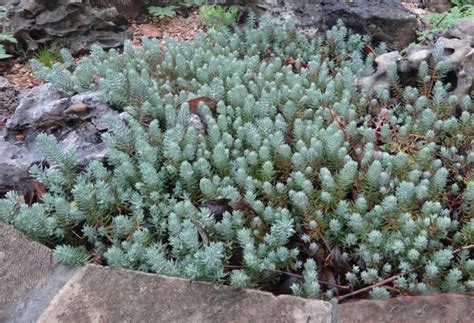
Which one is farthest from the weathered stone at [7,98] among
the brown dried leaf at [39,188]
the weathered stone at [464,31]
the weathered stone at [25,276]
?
the weathered stone at [464,31]

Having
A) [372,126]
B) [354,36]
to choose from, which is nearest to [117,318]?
[372,126]

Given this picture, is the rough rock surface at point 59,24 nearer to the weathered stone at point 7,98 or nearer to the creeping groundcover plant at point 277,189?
the weathered stone at point 7,98

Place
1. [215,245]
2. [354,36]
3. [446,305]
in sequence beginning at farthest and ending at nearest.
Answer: [354,36] < [215,245] < [446,305]

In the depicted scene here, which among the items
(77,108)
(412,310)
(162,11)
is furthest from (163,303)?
(162,11)

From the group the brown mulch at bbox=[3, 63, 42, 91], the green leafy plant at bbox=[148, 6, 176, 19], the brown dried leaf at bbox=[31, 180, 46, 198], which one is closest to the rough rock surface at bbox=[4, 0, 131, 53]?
the brown mulch at bbox=[3, 63, 42, 91]

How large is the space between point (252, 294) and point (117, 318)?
20.0 inches

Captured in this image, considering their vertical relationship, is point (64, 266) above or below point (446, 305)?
below

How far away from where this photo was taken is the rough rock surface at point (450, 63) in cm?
312

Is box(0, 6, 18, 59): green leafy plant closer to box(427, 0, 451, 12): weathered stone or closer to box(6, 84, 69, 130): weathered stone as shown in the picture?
box(6, 84, 69, 130): weathered stone

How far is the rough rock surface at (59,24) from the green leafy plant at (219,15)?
82cm

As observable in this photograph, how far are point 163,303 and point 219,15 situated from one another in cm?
311

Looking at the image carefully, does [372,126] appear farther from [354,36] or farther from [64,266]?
[64,266]

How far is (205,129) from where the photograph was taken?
2836 mm

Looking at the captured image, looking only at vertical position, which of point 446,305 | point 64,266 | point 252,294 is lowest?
point 64,266
